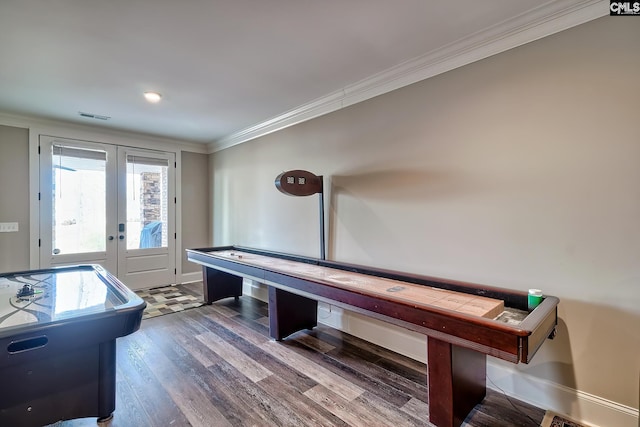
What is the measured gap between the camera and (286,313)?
2998 mm

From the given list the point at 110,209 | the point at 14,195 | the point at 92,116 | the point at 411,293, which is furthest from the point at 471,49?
the point at 14,195

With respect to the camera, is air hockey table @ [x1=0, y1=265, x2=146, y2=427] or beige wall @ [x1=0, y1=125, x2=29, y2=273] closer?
air hockey table @ [x1=0, y1=265, x2=146, y2=427]

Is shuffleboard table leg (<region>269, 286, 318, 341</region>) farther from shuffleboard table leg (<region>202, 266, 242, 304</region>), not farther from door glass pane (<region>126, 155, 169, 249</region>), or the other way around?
door glass pane (<region>126, 155, 169, 249</region>)

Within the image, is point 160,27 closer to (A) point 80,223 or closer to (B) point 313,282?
(B) point 313,282

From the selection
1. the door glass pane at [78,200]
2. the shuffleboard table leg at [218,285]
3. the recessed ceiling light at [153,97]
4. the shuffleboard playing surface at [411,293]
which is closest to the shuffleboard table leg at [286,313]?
the shuffleboard playing surface at [411,293]

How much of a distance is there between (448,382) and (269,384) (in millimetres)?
1274

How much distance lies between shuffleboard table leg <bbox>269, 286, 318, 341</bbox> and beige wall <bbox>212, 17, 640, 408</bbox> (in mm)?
735

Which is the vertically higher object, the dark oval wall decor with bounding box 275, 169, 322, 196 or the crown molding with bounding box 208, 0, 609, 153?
the crown molding with bounding box 208, 0, 609, 153

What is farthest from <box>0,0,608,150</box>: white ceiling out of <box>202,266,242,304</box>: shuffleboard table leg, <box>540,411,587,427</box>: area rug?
<box>540,411,587,427</box>: area rug

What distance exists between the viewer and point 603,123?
177 cm

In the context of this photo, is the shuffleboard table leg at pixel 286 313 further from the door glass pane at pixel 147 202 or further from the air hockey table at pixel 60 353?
the door glass pane at pixel 147 202

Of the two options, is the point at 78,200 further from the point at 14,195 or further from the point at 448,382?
the point at 448,382

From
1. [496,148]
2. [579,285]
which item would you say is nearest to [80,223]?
[496,148]

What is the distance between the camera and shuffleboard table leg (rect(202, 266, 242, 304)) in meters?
4.07
